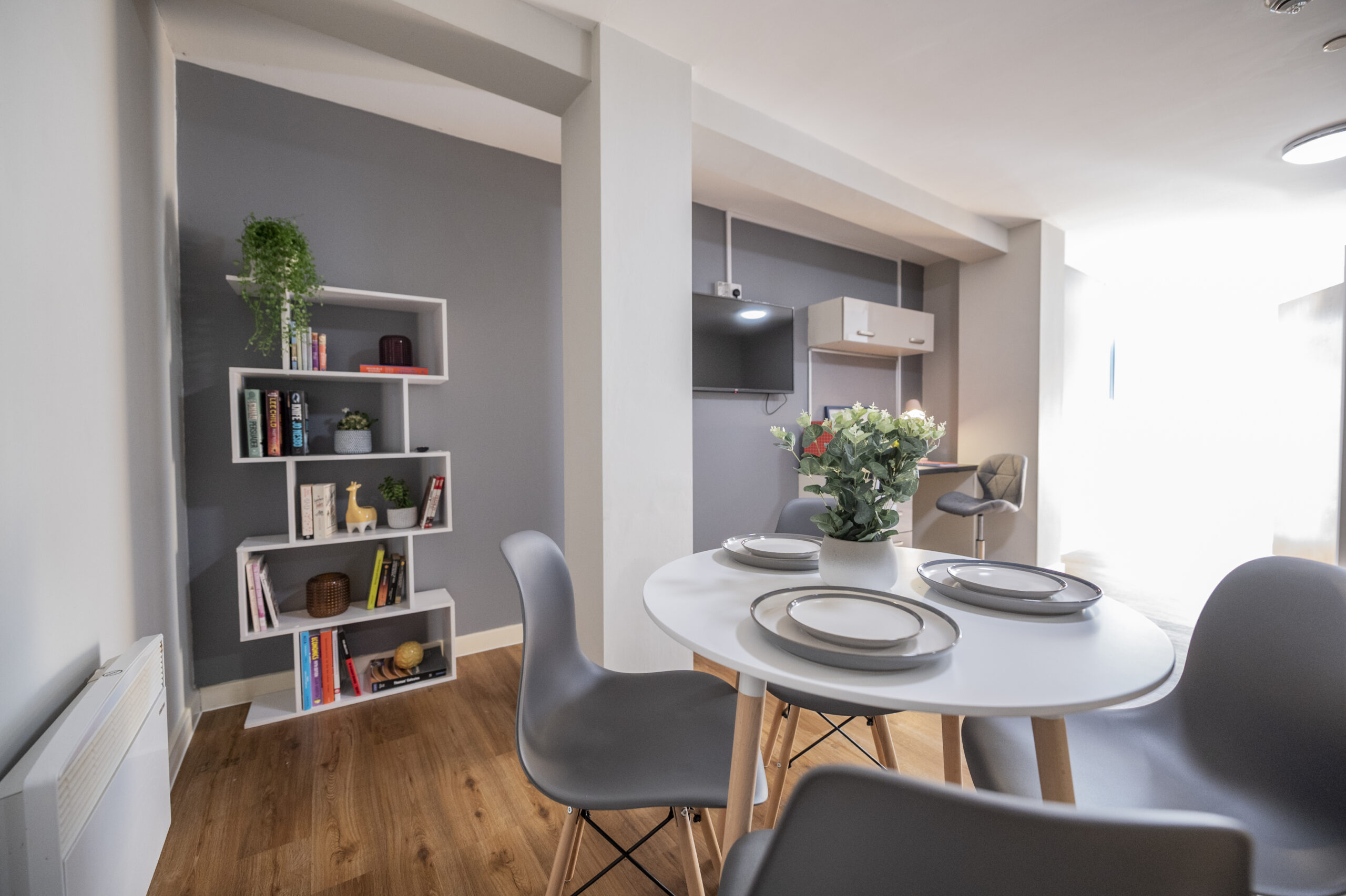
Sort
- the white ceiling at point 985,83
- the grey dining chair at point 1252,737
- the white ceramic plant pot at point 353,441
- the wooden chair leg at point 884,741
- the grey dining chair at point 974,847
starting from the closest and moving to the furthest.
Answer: the grey dining chair at point 974,847
the grey dining chair at point 1252,737
the wooden chair leg at point 884,741
the white ceiling at point 985,83
the white ceramic plant pot at point 353,441

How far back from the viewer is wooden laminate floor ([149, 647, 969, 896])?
1420 millimetres

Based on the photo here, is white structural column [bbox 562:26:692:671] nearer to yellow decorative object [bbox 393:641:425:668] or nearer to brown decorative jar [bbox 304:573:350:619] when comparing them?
yellow decorative object [bbox 393:641:425:668]

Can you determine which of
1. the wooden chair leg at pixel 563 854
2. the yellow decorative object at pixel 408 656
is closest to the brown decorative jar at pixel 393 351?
the yellow decorative object at pixel 408 656

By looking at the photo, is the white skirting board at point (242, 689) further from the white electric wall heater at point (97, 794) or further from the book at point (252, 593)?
the white electric wall heater at point (97, 794)

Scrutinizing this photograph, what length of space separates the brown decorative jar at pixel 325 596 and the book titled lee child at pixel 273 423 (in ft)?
1.91

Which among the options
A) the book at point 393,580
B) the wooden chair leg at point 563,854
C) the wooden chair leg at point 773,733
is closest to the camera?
the wooden chair leg at point 563,854

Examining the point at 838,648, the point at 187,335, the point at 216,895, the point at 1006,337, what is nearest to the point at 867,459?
the point at 838,648

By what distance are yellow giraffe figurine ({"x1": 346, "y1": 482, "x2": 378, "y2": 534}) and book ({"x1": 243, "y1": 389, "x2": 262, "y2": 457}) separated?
38cm

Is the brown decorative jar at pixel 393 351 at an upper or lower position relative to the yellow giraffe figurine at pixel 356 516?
upper

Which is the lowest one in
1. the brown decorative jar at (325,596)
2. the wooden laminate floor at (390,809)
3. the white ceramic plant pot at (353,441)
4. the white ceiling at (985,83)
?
the wooden laminate floor at (390,809)

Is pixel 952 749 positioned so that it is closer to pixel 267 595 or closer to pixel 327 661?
pixel 327 661

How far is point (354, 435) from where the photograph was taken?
7.76 feet

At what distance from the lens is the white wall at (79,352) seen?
0.95m

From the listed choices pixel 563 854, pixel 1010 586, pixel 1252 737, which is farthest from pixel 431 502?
pixel 1252 737
